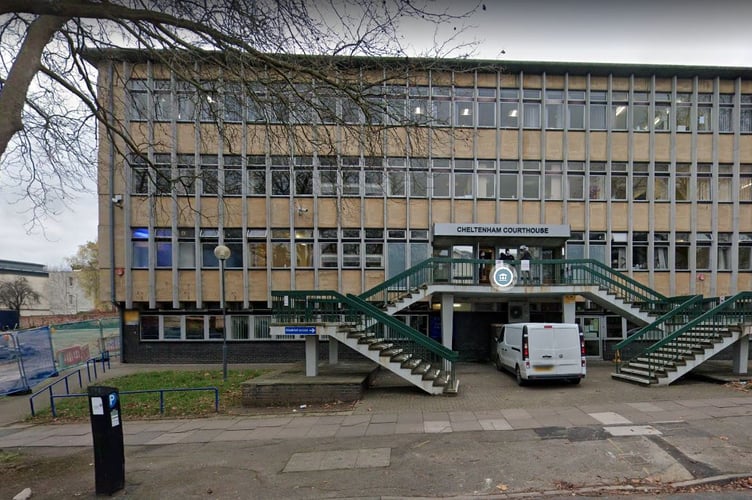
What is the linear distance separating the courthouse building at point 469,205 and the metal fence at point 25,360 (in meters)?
2.93

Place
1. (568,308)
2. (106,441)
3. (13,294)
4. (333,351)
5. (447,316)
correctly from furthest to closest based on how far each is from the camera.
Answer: (13,294), (568,308), (447,316), (333,351), (106,441)

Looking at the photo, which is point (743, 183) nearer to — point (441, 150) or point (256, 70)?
point (441, 150)

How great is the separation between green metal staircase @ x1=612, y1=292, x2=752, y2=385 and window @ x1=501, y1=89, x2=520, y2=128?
9.53m

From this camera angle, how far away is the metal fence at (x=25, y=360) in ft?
41.2

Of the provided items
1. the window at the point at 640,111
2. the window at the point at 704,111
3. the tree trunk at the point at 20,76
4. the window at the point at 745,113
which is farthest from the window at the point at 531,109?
the tree trunk at the point at 20,76

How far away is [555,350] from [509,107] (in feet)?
36.1

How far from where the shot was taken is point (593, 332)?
17.0m

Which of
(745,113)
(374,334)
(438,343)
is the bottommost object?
(438,343)

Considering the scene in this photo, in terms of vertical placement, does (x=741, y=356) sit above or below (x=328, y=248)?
below

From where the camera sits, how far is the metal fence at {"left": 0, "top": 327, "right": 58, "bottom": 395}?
494 inches

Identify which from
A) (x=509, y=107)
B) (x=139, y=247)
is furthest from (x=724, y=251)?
(x=139, y=247)

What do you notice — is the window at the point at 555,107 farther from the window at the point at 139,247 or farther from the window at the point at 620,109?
the window at the point at 139,247

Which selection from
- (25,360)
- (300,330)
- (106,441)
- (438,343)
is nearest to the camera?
(106,441)

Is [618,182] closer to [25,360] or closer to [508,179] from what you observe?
[508,179]
